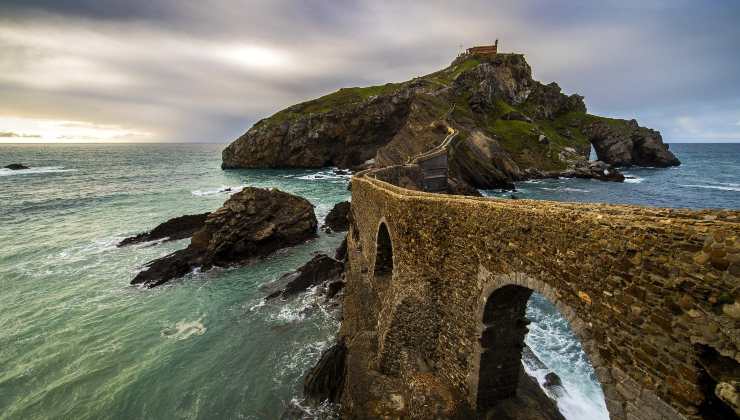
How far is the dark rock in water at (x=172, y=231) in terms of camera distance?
110 feet

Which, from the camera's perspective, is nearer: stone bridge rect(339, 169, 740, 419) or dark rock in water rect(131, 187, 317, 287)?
stone bridge rect(339, 169, 740, 419)

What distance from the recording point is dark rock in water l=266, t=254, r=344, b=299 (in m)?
22.2

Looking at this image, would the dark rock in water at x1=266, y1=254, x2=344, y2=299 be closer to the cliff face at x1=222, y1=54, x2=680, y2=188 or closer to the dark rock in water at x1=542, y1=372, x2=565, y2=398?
the dark rock in water at x1=542, y1=372, x2=565, y2=398

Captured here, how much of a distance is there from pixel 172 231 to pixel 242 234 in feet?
39.1

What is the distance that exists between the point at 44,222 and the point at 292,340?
4407cm

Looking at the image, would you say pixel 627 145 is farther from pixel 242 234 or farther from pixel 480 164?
pixel 242 234

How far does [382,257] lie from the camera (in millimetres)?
17812

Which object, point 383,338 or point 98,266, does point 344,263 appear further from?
point 98,266

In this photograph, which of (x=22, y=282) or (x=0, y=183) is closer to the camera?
(x=22, y=282)

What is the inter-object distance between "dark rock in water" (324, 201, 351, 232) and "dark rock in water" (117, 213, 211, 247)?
1449 centimetres

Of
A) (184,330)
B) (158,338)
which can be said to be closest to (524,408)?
(184,330)

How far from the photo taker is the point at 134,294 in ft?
75.0

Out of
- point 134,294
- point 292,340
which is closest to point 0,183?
point 134,294

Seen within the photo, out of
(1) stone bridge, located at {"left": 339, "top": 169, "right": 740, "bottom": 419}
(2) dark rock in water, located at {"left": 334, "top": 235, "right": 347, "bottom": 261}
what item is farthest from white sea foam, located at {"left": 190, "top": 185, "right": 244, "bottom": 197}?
(1) stone bridge, located at {"left": 339, "top": 169, "right": 740, "bottom": 419}
